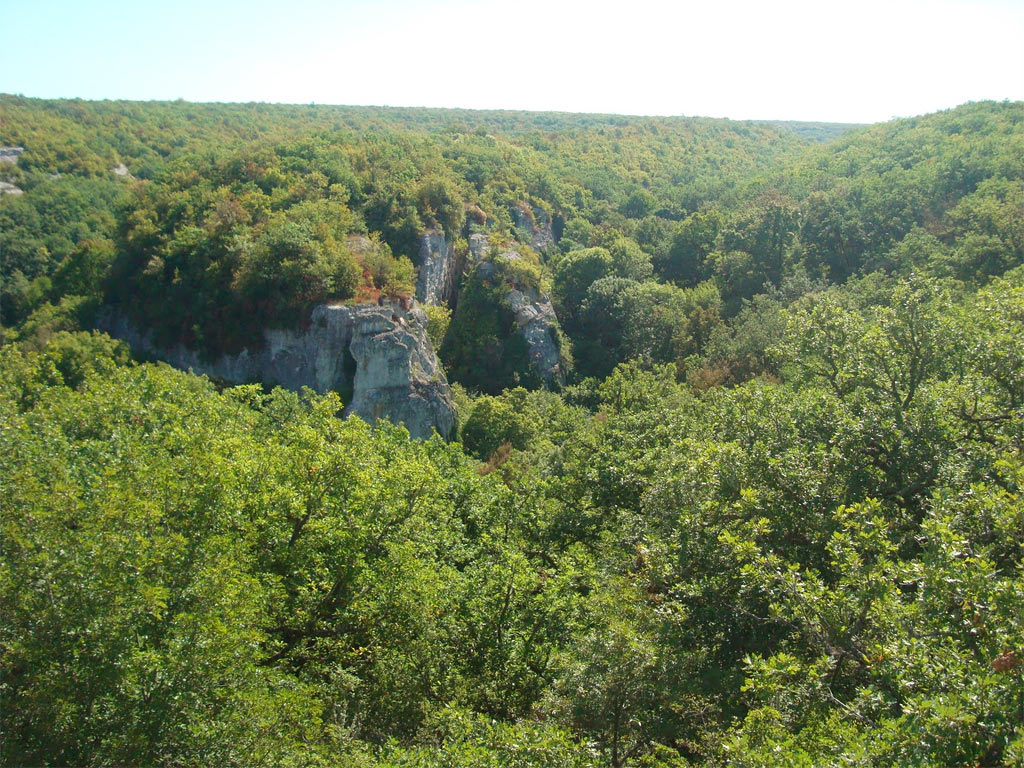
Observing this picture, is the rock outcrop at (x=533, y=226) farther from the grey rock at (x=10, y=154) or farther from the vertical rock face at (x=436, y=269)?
the grey rock at (x=10, y=154)

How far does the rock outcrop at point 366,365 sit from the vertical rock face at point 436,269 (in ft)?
22.3

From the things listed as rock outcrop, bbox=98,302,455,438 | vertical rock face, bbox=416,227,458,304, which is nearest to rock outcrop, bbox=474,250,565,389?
vertical rock face, bbox=416,227,458,304

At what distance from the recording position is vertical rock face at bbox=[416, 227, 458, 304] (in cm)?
5012

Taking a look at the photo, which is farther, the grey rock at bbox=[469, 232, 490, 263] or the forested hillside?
the grey rock at bbox=[469, 232, 490, 263]

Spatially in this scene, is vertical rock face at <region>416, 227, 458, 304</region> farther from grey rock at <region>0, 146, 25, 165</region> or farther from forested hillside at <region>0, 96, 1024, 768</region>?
grey rock at <region>0, 146, 25, 165</region>

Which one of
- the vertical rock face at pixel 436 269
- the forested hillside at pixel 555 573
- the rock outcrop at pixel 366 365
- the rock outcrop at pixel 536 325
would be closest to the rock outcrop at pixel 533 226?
the rock outcrop at pixel 536 325

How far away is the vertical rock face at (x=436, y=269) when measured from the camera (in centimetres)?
5012

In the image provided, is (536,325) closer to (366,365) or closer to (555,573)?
(366,365)

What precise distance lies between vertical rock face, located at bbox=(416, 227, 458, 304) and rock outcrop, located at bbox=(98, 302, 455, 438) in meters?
6.78

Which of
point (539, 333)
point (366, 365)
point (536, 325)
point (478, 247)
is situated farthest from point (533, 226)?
point (366, 365)

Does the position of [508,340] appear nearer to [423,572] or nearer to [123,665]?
[423,572]

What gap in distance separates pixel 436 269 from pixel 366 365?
1458 cm

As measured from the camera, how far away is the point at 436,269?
51938mm

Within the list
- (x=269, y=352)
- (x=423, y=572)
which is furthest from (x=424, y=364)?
(x=423, y=572)
